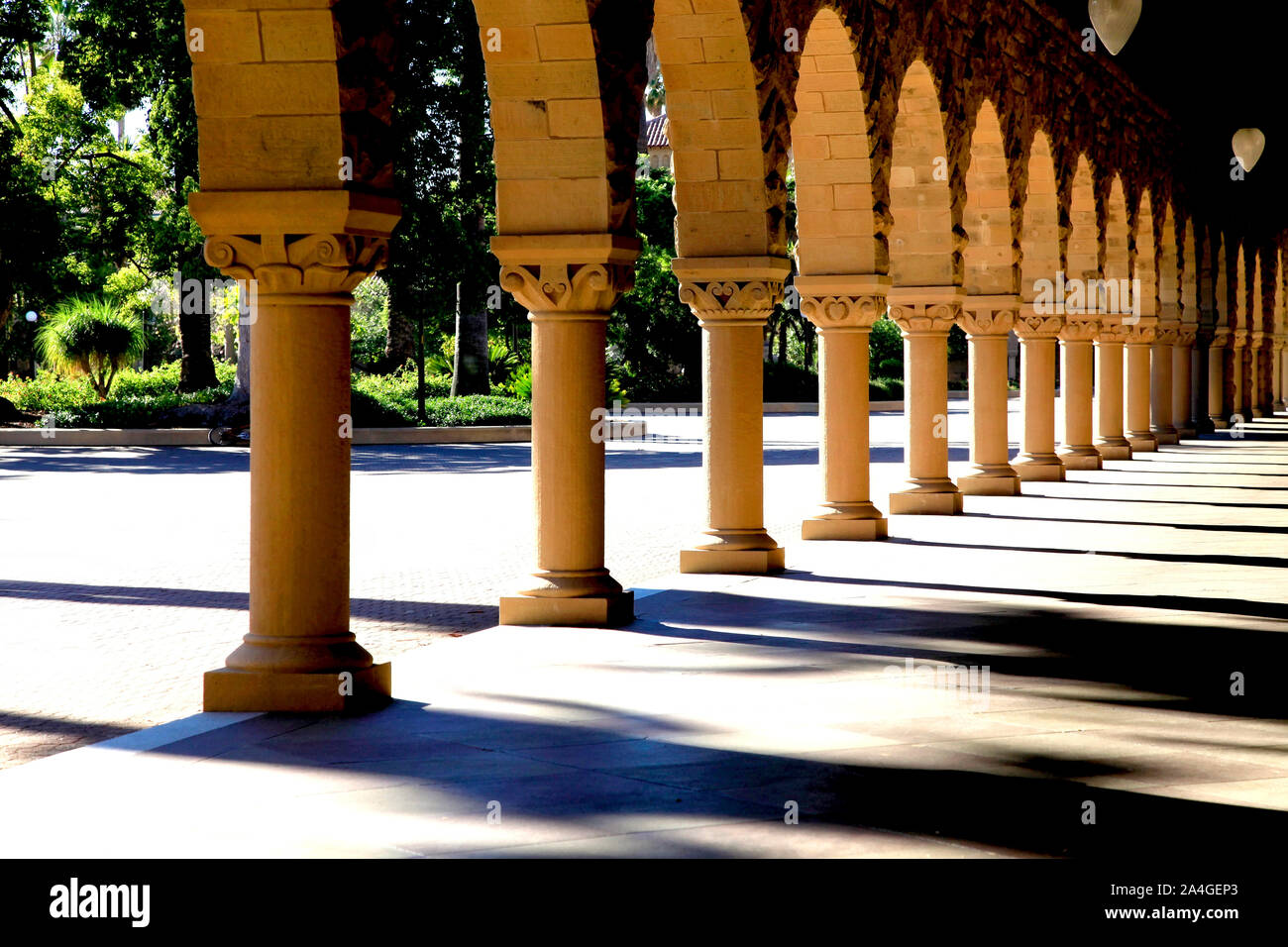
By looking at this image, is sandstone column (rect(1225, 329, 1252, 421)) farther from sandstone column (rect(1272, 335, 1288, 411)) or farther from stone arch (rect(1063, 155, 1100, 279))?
stone arch (rect(1063, 155, 1100, 279))

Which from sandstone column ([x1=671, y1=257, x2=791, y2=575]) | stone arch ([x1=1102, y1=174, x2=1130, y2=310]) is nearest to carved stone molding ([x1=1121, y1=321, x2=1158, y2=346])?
stone arch ([x1=1102, y1=174, x2=1130, y2=310])

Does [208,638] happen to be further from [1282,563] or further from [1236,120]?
[1236,120]

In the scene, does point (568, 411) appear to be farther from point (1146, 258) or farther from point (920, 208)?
point (1146, 258)

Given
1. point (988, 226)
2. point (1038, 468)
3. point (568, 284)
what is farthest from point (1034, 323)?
point (568, 284)

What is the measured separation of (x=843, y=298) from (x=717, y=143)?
2712 mm

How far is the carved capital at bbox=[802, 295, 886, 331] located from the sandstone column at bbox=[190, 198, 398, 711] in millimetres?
7270

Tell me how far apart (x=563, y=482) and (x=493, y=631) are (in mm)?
1017

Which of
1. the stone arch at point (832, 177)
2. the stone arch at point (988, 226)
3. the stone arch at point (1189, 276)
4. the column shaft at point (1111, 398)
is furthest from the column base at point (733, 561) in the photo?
the stone arch at point (1189, 276)

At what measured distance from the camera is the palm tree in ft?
119

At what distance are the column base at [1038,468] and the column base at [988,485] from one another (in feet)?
6.35

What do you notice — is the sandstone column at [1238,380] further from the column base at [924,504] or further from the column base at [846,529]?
the column base at [846,529]

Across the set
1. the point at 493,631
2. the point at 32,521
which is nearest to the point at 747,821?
the point at 493,631

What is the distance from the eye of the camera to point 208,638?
30.8ft

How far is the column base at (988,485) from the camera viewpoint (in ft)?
61.6
